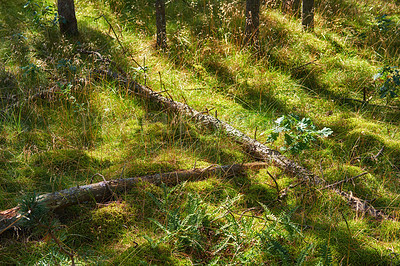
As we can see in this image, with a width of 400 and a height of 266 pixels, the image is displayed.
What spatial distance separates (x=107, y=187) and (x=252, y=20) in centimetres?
463

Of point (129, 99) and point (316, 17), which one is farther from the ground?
point (316, 17)

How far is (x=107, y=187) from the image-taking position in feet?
10.3

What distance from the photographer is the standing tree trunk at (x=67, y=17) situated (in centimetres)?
624

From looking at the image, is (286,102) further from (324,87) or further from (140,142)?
(140,142)

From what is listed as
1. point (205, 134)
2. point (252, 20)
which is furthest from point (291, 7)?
point (205, 134)

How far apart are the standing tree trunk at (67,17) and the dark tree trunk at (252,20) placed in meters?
3.60

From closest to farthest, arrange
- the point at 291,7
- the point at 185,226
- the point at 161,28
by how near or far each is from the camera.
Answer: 1. the point at 185,226
2. the point at 161,28
3. the point at 291,7

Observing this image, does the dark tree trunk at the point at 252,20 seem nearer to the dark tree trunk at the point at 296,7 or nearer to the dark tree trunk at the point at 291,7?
the dark tree trunk at the point at 291,7

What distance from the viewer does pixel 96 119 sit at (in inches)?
177

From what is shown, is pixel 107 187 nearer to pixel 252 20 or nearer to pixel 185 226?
pixel 185 226

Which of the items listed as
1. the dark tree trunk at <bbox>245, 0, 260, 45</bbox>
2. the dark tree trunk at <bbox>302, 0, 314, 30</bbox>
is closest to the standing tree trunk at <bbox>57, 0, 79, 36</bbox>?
the dark tree trunk at <bbox>245, 0, 260, 45</bbox>

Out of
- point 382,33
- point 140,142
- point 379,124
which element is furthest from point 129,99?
point 382,33

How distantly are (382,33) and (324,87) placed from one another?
235cm

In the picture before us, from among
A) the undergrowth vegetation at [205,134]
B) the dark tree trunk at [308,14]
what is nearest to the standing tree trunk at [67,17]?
the undergrowth vegetation at [205,134]
